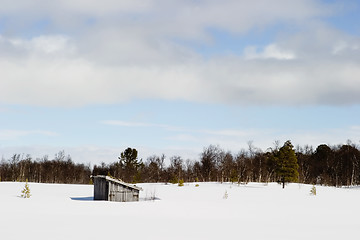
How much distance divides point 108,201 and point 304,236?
2323 centimetres

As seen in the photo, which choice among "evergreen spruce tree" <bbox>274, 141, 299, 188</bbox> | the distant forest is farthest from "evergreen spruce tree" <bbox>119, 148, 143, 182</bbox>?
"evergreen spruce tree" <bbox>274, 141, 299, 188</bbox>

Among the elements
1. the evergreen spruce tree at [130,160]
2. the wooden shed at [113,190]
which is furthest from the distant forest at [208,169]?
the wooden shed at [113,190]

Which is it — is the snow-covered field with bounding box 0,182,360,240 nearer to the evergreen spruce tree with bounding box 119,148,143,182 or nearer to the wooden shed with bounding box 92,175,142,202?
the wooden shed with bounding box 92,175,142,202

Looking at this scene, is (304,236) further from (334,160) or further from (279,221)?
(334,160)

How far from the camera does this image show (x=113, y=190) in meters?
39.2

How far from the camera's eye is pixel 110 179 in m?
38.7

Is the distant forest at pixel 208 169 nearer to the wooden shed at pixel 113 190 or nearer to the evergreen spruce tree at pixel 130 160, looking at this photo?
the evergreen spruce tree at pixel 130 160

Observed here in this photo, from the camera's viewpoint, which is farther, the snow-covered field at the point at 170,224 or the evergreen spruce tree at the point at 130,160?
the evergreen spruce tree at the point at 130,160

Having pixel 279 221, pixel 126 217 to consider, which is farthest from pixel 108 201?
pixel 279 221

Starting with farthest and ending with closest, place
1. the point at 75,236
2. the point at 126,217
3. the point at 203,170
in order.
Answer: the point at 203,170, the point at 126,217, the point at 75,236

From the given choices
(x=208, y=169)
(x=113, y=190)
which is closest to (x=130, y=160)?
(x=208, y=169)

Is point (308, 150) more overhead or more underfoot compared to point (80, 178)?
more overhead

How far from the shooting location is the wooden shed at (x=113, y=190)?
1535 inches

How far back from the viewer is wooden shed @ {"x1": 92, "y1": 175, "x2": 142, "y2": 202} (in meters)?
39.0
